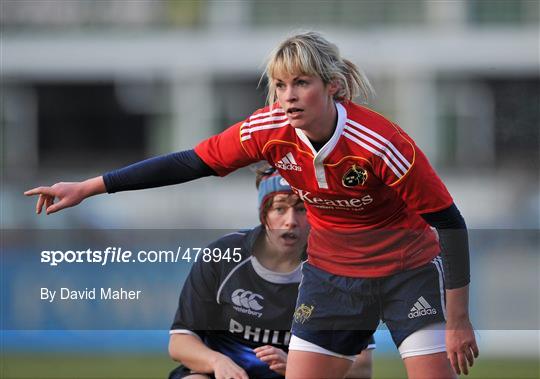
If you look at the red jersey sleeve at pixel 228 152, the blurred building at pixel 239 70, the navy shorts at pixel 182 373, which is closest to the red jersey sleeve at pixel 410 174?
the red jersey sleeve at pixel 228 152

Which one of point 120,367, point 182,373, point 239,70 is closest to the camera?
point 182,373

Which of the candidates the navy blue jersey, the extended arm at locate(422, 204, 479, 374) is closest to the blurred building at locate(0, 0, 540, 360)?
the navy blue jersey

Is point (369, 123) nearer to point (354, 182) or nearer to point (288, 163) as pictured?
point (354, 182)

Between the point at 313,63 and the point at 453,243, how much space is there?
73cm

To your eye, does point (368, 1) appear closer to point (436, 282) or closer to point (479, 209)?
point (479, 209)

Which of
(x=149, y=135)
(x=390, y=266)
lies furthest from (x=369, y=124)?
(x=149, y=135)

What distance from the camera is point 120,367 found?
6.16 metres

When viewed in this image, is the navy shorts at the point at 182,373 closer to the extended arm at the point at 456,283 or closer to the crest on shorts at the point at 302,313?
the crest on shorts at the point at 302,313

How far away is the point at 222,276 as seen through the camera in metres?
3.72

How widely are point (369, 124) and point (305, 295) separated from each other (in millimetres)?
672

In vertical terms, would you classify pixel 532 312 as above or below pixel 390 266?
below

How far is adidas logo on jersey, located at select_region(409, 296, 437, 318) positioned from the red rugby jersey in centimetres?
14

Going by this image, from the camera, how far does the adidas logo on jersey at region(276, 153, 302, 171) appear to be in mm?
3342

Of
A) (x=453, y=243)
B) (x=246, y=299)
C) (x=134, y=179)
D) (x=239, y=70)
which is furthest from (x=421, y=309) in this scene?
(x=239, y=70)
